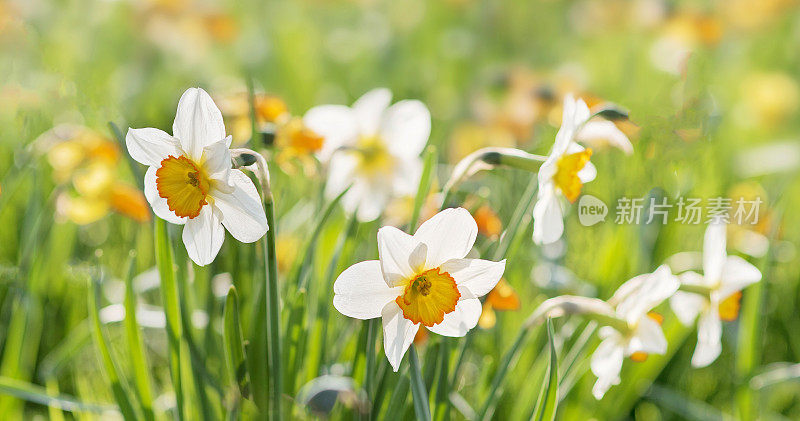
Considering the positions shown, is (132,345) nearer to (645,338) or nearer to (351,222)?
(351,222)

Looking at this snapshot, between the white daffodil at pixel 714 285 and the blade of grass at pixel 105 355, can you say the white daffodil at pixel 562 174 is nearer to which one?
the white daffodil at pixel 714 285

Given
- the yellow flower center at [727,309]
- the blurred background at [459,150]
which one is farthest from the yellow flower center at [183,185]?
the yellow flower center at [727,309]

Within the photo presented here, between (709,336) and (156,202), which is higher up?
(156,202)

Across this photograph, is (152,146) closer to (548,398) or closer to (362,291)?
(362,291)

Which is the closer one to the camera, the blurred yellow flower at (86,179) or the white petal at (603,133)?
the white petal at (603,133)

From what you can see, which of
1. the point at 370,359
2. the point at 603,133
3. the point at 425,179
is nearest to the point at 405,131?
the point at 425,179

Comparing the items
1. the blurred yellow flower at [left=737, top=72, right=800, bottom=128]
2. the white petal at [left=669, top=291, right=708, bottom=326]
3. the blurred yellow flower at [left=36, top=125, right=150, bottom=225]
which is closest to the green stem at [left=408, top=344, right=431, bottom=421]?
the white petal at [left=669, top=291, right=708, bottom=326]

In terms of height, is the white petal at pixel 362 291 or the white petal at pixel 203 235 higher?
the white petal at pixel 203 235
